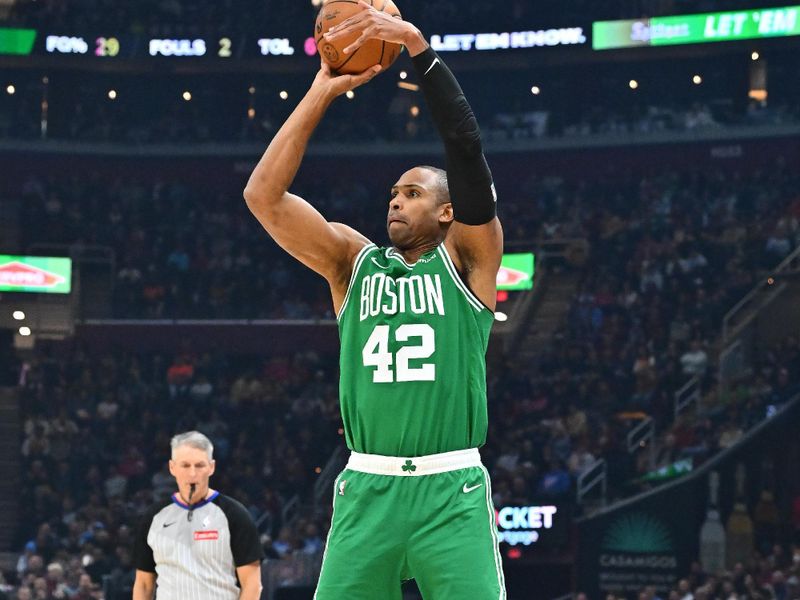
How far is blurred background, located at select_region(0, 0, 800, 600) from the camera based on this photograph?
20.3 meters

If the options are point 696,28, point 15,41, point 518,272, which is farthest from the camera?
point 15,41

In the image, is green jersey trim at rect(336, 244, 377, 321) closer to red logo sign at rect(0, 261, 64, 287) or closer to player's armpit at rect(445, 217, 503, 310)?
player's armpit at rect(445, 217, 503, 310)

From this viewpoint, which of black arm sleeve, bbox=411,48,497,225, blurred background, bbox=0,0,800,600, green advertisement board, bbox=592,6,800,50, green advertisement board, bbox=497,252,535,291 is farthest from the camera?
green advertisement board, bbox=592,6,800,50

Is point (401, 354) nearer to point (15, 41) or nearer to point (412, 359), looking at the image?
point (412, 359)

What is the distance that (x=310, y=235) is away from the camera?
4.94 m

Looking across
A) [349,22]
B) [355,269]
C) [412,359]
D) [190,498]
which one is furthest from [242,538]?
[349,22]

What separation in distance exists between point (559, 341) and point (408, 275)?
20656 millimetres

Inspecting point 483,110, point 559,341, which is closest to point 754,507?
point 559,341

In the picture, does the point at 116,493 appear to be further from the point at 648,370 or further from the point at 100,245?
the point at 648,370

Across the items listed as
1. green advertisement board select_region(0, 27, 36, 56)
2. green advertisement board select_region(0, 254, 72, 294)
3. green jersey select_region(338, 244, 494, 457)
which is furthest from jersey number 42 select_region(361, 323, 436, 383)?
green advertisement board select_region(0, 27, 36, 56)

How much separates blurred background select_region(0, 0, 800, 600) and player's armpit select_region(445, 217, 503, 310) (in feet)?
38.1

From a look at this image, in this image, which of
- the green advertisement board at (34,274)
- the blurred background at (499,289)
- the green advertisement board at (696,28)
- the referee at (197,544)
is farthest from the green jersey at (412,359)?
the green advertisement board at (696,28)

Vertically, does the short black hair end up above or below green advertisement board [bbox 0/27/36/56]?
below

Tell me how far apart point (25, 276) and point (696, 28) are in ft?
50.2
